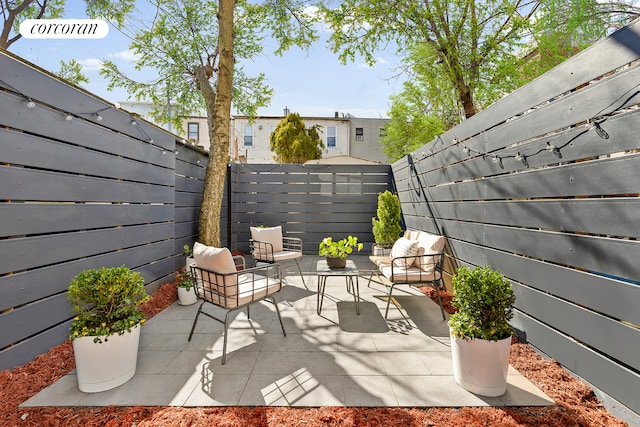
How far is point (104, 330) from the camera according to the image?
Answer: 2.14 metres

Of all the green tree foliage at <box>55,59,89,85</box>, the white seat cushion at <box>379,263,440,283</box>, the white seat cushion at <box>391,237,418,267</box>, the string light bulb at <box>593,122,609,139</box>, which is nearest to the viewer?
the string light bulb at <box>593,122,609,139</box>

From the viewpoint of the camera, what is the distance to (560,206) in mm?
2180

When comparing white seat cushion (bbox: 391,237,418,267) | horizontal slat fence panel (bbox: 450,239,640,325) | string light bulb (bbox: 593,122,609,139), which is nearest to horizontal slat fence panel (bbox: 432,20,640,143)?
string light bulb (bbox: 593,122,609,139)

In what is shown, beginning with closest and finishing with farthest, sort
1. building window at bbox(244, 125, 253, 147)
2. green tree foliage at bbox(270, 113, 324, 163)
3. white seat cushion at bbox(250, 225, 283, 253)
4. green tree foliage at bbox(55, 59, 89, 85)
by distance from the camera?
white seat cushion at bbox(250, 225, 283, 253), green tree foliage at bbox(55, 59, 89, 85), green tree foliage at bbox(270, 113, 324, 163), building window at bbox(244, 125, 253, 147)

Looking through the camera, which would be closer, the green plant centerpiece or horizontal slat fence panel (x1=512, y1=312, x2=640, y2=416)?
Answer: horizontal slat fence panel (x1=512, y1=312, x2=640, y2=416)

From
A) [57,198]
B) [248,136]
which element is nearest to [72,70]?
[248,136]

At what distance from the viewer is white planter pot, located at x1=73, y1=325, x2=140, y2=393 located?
210cm

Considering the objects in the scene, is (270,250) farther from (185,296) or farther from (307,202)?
(307,202)

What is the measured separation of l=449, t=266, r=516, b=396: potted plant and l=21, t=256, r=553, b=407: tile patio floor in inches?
4.6

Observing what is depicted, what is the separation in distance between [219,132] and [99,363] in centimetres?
384

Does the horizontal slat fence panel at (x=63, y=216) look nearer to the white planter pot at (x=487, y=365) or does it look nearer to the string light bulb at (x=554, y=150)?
the white planter pot at (x=487, y=365)

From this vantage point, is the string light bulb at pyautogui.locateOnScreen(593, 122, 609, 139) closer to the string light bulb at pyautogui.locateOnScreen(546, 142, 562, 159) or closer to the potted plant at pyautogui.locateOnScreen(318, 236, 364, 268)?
the string light bulb at pyautogui.locateOnScreen(546, 142, 562, 159)

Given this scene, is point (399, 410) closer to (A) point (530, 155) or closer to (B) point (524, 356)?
(B) point (524, 356)

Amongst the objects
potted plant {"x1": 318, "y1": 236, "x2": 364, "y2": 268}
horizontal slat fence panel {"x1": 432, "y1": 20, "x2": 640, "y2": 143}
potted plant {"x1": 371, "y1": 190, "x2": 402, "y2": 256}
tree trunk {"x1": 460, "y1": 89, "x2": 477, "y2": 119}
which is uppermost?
tree trunk {"x1": 460, "y1": 89, "x2": 477, "y2": 119}
